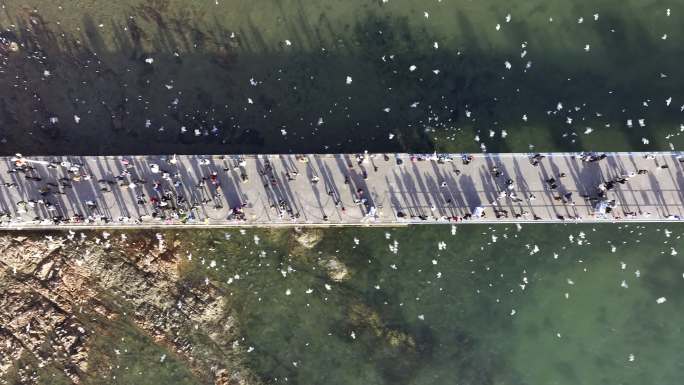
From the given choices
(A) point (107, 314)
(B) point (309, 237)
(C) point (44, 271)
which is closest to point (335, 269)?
(B) point (309, 237)

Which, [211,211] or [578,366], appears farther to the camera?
[578,366]

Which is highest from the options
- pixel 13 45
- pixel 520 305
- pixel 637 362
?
pixel 13 45

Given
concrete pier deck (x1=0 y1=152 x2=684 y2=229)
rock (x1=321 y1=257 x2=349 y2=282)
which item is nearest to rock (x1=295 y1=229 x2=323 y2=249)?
rock (x1=321 y1=257 x2=349 y2=282)

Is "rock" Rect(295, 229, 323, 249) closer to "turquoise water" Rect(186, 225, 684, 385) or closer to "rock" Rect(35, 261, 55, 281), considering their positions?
"turquoise water" Rect(186, 225, 684, 385)

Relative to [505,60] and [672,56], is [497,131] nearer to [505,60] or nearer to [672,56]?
[505,60]

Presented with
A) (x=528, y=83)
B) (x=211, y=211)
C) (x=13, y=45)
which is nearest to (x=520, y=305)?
(x=528, y=83)

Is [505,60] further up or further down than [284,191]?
further up

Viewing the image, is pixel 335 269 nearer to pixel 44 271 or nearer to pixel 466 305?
pixel 466 305
